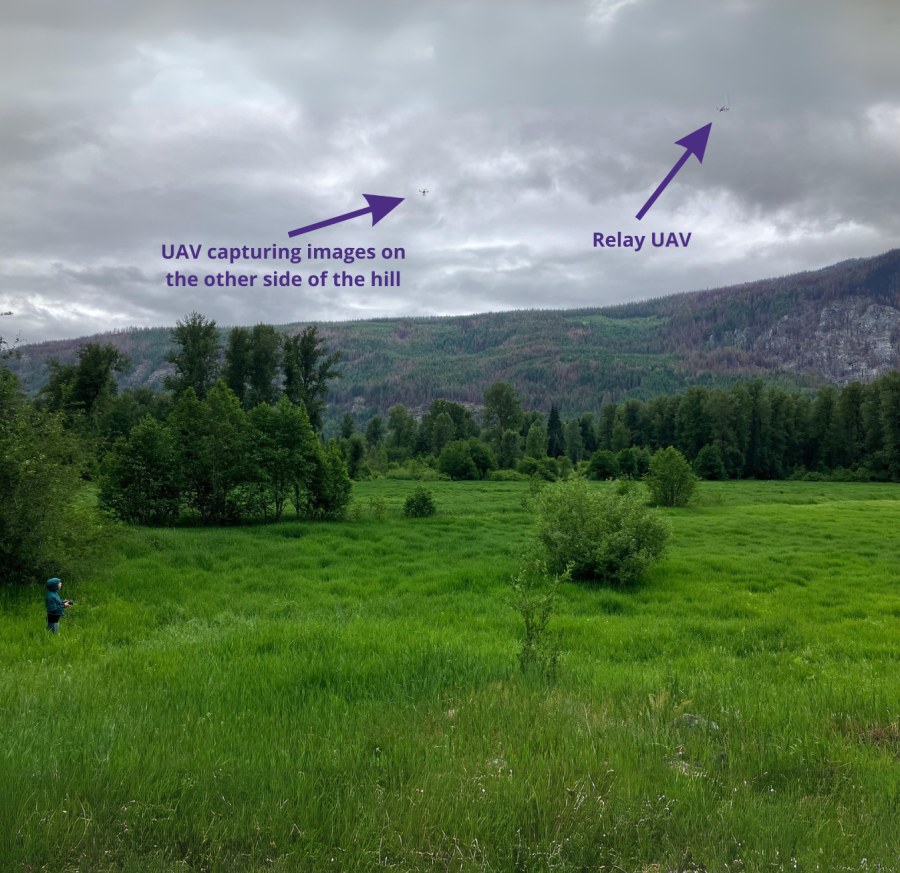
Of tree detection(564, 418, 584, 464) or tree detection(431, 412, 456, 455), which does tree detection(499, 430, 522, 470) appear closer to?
tree detection(431, 412, 456, 455)

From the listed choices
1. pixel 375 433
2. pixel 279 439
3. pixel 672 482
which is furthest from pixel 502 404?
pixel 279 439

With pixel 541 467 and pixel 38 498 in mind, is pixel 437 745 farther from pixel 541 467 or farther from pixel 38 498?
pixel 541 467

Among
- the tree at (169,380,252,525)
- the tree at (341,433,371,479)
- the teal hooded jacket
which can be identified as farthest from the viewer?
the tree at (341,433,371,479)

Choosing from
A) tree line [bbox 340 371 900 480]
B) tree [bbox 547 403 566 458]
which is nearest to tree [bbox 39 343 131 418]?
tree line [bbox 340 371 900 480]

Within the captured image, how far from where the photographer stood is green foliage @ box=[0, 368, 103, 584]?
45.1 ft

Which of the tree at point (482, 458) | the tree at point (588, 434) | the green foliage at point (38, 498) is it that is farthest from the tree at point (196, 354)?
the tree at point (588, 434)

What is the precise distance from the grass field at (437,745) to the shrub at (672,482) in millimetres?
33510

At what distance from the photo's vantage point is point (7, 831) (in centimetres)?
348

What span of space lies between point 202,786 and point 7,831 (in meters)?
1.14

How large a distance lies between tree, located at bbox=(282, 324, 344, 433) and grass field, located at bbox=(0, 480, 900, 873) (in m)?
40.2

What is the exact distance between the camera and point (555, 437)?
4636 inches

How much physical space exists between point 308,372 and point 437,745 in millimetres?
51673

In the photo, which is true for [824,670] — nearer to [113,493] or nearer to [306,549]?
[306,549]

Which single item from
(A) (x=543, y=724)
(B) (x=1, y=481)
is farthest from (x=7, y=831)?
(B) (x=1, y=481)
